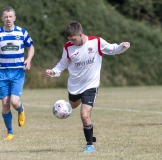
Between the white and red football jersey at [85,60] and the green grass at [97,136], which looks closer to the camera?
the green grass at [97,136]

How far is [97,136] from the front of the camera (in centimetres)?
1042

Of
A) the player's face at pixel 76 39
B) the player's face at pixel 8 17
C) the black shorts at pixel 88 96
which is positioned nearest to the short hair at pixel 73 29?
the player's face at pixel 76 39

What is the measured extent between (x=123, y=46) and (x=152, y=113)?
5.93m

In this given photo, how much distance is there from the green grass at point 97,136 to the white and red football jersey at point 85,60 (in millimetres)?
843

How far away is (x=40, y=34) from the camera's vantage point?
28781mm

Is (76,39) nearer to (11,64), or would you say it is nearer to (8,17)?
(8,17)

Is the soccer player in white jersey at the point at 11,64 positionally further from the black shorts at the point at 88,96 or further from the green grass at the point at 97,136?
the black shorts at the point at 88,96

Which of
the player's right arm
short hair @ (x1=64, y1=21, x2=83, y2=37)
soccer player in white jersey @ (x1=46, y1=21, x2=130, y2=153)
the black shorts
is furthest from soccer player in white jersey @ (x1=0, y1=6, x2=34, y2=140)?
short hair @ (x1=64, y1=21, x2=83, y2=37)

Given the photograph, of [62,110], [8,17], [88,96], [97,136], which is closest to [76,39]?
[88,96]

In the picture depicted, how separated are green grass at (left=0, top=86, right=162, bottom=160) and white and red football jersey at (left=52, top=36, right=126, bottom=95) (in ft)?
2.77

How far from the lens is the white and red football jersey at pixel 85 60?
29.5ft

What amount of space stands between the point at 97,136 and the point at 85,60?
1809 mm

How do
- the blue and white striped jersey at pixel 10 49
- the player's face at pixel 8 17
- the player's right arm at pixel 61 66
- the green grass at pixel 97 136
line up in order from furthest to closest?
the blue and white striped jersey at pixel 10 49 < the player's face at pixel 8 17 < the player's right arm at pixel 61 66 < the green grass at pixel 97 136

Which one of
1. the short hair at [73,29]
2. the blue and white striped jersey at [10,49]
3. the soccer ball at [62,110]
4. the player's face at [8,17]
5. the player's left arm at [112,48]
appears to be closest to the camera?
the short hair at [73,29]
